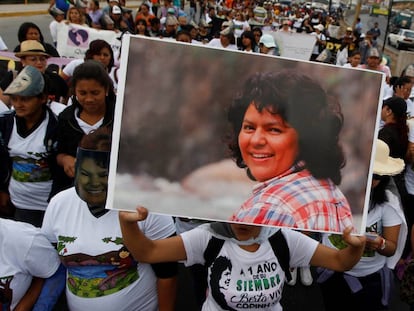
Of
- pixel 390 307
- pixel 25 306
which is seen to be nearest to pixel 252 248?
pixel 25 306

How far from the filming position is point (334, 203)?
1595 millimetres

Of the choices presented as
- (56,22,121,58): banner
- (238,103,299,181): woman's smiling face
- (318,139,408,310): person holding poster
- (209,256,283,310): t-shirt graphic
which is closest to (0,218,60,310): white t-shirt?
(209,256,283,310): t-shirt graphic

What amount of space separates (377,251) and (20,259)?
1793 millimetres

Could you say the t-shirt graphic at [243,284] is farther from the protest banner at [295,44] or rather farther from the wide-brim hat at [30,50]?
the protest banner at [295,44]

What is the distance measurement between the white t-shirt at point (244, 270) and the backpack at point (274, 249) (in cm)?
1

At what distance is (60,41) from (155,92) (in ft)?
20.5

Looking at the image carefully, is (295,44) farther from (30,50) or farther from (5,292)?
(5,292)

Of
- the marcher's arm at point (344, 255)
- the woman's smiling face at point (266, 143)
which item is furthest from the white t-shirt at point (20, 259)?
the marcher's arm at point (344, 255)

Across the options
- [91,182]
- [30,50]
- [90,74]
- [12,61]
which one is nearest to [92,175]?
[91,182]

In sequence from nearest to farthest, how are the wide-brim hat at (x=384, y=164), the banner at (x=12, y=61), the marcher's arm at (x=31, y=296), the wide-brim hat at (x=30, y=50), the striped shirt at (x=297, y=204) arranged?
the striped shirt at (x=297, y=204), the marcher's arm at (x=31, y=296), the wide-brim hat at (x=384, y=164), the wide-brim hat at (x=30, y=50), the banner at (x=12, y=61)

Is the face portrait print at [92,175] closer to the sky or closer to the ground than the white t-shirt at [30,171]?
closer to the sky

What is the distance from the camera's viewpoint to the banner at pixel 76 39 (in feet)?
23.2

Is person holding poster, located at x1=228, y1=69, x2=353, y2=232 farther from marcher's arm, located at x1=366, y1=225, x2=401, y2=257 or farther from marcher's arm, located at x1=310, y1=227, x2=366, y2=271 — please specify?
marcher's arm, located at x1=366, y1=225, x2=401, y2=257

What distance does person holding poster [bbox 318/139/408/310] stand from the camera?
2.35m
